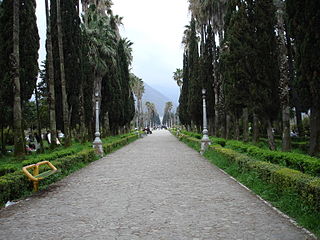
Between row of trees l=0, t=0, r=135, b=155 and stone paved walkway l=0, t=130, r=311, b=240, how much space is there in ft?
23.4

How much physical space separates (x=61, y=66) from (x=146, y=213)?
15447 mm

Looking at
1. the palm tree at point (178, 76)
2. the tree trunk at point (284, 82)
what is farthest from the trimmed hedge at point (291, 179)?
the palm tree at point (178, 76)

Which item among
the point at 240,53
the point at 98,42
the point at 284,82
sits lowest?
the point at 284,82

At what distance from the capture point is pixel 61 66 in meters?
19.9

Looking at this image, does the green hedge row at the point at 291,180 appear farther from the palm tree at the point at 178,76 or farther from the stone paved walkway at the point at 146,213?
the palm tree at the point at 178,76

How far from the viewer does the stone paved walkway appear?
16.4 feet

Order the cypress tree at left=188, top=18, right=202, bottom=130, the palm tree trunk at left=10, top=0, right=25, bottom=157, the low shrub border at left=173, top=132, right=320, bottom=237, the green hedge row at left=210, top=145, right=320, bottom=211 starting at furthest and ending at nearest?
1. the cypress tree at left=188, top=18, right=202, bottom=130
2. the palm tree trunk at left=10, top=0, right=25, bottom=157
3. the green hedge row at left=210, top=145, right=320, bottom=211
4. the low shrub border at left=173, top=132, right=320, bottom=237

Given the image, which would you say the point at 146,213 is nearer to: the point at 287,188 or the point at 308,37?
the point at 287,188

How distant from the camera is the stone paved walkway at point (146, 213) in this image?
16.4ft

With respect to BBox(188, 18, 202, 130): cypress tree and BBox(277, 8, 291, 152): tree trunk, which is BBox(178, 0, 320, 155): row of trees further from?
BBox(188, 18, 202, 130): cypress tree

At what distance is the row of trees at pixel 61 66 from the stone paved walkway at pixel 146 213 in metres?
7.13

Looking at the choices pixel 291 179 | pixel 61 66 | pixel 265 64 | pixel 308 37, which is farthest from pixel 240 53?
pixel 291 179

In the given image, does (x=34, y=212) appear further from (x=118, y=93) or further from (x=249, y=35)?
(x=118, y=93)

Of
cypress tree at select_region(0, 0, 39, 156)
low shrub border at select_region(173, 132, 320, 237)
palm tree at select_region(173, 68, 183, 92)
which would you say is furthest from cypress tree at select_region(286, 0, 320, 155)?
palm tree at select_region(173, 68, 183, 92)
